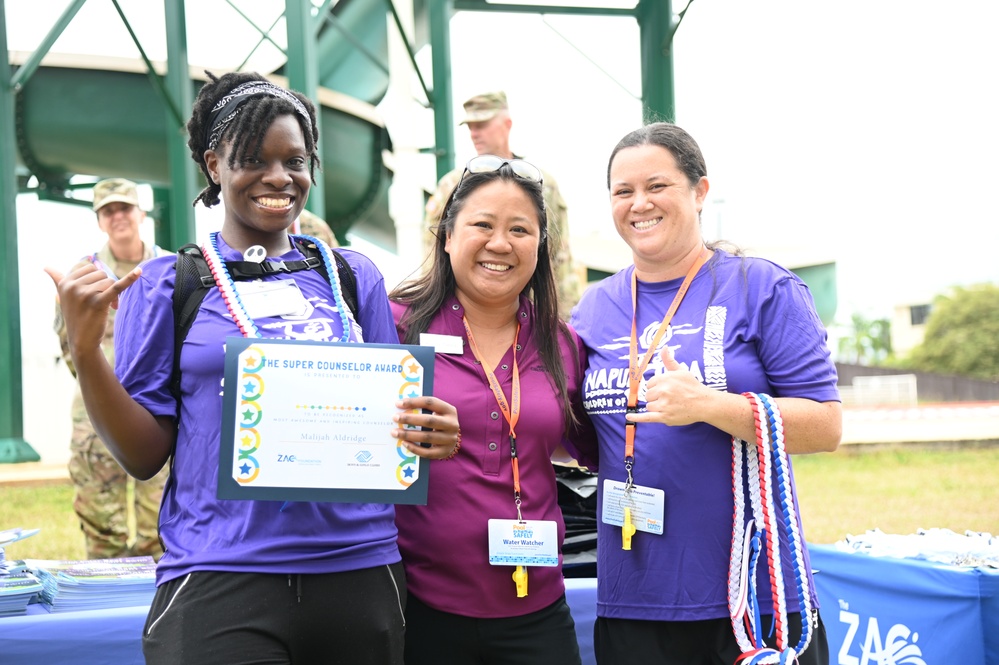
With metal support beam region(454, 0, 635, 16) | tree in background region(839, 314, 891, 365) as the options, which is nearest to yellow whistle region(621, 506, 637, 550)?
metal support beam region(454, 0, 635, 16)

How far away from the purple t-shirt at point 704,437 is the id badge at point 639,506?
0.02 m

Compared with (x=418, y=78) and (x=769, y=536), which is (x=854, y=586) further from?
(x=418, y=78)

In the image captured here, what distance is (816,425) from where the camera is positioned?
7.96 feet

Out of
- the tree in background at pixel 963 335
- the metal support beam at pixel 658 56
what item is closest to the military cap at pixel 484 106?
the metal support beam at pixel 658 56

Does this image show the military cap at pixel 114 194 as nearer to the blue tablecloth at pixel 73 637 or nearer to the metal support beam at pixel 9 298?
the metal support beam at pixel 9 298

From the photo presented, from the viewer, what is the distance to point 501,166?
2648 mm

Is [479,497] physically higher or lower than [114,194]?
lower

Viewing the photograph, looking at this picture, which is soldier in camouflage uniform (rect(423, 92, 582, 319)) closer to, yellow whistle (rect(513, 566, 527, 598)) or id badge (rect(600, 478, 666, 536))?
id badge (rect(600, 478, 666, 536))

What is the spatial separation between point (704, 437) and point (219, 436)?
1.22 meters

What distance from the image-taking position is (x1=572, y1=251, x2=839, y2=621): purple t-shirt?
2.44 meters

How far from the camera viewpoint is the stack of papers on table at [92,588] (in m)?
2.87

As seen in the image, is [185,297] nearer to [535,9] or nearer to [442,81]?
[442,81]

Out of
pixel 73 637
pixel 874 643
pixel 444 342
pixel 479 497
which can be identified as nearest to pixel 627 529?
pixel 479 497

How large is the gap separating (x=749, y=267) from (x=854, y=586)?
5.89ft
